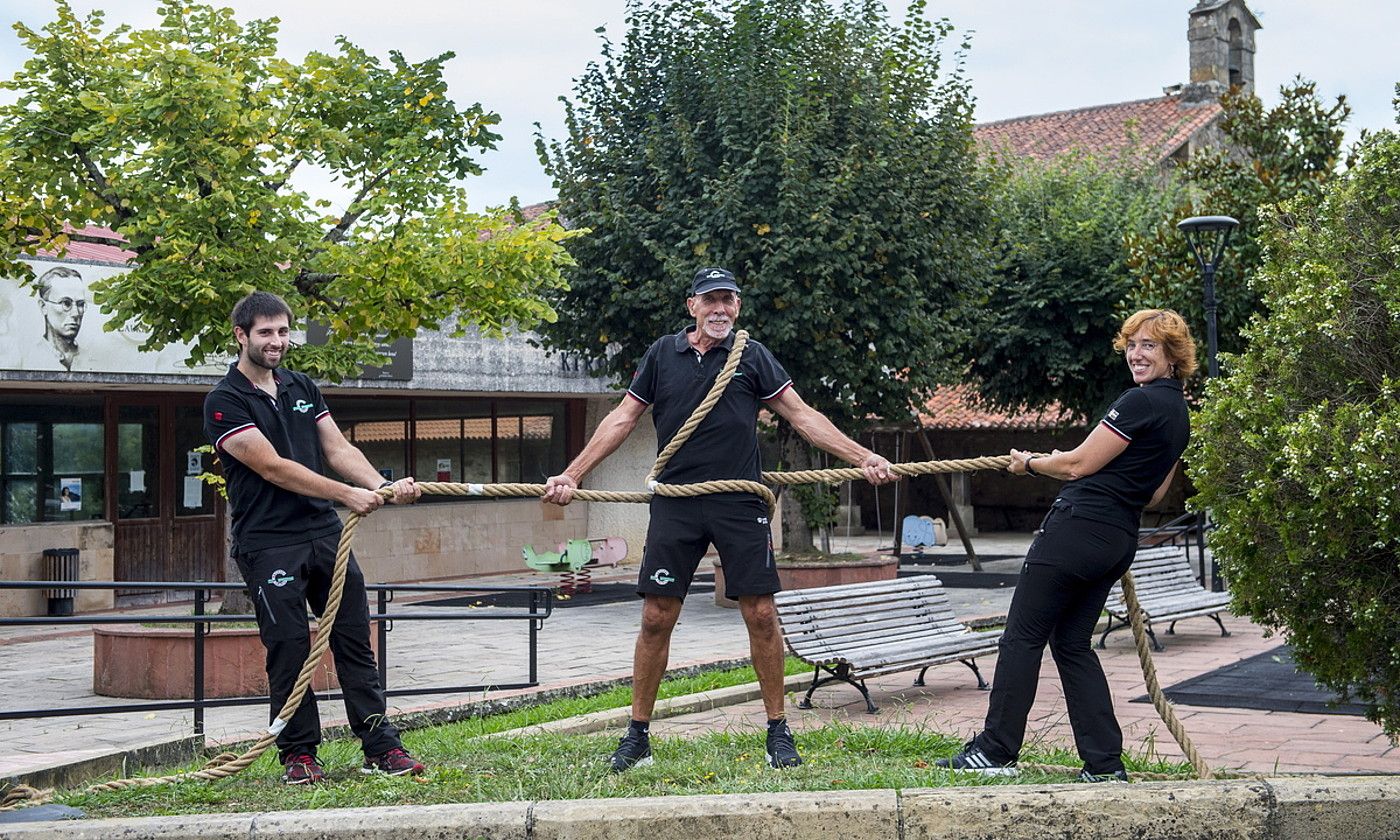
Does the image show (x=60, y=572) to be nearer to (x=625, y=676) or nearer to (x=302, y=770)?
(x=625, y=676)

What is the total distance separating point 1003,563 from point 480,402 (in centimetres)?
828

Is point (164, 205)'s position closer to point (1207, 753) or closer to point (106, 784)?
point (106, 784)

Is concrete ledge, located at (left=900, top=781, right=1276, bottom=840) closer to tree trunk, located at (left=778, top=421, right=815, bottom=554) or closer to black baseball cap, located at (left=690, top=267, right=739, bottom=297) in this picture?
black baseball cap, located at (left=690, top=267, right=739, bottom=297)

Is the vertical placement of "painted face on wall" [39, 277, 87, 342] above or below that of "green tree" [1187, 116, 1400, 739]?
above

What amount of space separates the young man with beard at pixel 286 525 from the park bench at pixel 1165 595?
22.9 feet

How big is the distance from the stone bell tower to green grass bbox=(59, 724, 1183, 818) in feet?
105

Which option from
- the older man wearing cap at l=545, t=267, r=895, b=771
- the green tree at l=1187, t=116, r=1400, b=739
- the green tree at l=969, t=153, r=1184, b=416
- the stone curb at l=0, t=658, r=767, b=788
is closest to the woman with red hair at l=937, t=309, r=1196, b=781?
the green tree at l=1187, t=116, r=1400, b=739

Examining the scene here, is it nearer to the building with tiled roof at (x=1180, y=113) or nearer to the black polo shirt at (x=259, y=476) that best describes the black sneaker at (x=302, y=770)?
the black polo shirt at (x=259, y=476)

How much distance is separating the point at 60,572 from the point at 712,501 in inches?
470

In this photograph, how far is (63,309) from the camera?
1398 cm

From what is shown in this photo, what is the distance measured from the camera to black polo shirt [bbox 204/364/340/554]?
213 inches

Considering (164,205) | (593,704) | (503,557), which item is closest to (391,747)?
(593,704)

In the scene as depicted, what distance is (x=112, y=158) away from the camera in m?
9.95

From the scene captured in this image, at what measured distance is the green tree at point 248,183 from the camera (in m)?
9.61
